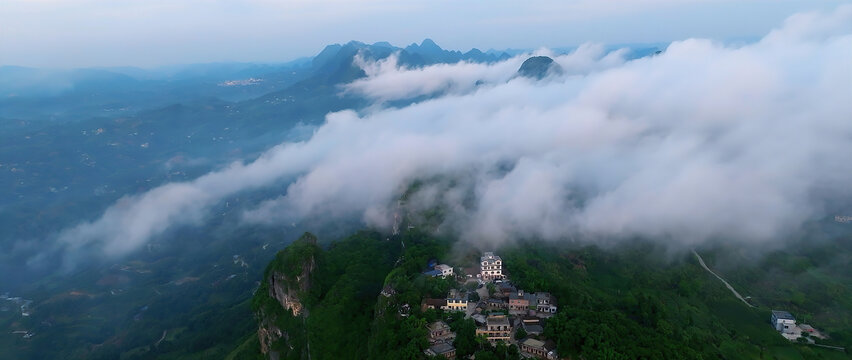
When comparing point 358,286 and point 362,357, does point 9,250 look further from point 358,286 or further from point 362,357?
point 362,357

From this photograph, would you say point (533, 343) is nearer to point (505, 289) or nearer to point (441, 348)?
point (441, 348)

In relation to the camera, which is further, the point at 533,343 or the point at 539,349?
the point at 533,343

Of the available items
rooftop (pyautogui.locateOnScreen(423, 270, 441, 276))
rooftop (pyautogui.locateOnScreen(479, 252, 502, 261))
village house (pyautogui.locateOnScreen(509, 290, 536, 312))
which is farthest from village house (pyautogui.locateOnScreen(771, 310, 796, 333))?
rooftop (pyautogui.locateOnScreen(423, 270, 441, 276))

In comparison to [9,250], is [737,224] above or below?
above

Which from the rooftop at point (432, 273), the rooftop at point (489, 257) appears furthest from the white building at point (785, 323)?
the rooftop at point (432, 273)

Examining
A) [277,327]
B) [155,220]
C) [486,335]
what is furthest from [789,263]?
[155,220]

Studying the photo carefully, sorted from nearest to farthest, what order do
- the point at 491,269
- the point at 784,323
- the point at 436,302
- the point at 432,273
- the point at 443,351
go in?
1. the point at 443,351
2. the point at 436,302
3. the point at 491,269
4. the point at 432,273
5. the point at 784,323

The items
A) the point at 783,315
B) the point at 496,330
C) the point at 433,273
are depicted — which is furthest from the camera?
the point at 783,315

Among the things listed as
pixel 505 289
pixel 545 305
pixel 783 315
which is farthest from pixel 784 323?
pixel 505 289

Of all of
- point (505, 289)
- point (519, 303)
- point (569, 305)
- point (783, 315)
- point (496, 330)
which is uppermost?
point (496, 330)
